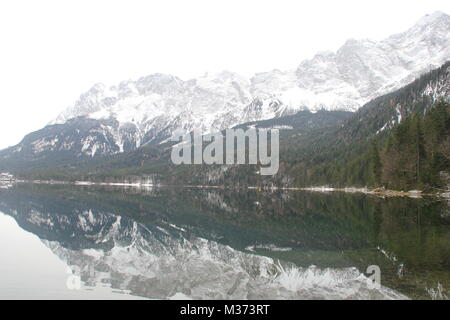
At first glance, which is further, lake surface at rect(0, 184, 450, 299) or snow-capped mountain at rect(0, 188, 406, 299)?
lake surface at rect(0, 184, 450, 299)

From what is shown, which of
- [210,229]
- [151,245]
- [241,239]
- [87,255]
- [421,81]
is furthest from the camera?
[421,81]

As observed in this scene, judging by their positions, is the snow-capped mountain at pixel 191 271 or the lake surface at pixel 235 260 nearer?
the snow-capped mountain at pixel 191 271

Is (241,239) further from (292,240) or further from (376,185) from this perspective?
(376,185)

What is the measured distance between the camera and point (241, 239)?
1658 inches

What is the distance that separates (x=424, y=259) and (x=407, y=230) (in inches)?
516

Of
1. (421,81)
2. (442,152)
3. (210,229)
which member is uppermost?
(421,81)

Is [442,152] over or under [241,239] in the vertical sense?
over

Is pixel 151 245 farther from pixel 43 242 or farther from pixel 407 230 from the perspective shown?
pixel 407 230

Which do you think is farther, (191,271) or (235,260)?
(235,260)

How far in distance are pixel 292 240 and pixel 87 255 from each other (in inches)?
709
